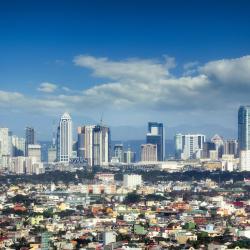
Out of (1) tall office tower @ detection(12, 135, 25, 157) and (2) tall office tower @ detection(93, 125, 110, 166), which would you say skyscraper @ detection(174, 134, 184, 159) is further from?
(1) tall office tower @ detection(12, 135, 25, 157)

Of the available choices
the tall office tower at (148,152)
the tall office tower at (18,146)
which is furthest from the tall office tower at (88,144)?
the tall office tower at (18,146)

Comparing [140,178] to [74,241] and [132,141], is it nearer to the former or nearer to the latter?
[74,241]

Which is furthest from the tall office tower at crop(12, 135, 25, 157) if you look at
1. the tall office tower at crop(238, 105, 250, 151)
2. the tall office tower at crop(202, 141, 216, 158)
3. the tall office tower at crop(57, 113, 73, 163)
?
the tall office tower at crop(238, 105, 250, 151)

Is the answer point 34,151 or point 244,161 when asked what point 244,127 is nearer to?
point 244,161

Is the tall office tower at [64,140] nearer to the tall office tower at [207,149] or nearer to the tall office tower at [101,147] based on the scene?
the tall office tower at [101,147]

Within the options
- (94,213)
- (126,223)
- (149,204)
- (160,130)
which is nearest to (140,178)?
(149,204)

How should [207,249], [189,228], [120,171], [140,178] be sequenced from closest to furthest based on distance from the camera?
[207,249] < [189,228] < [140,178] < [120,171]
